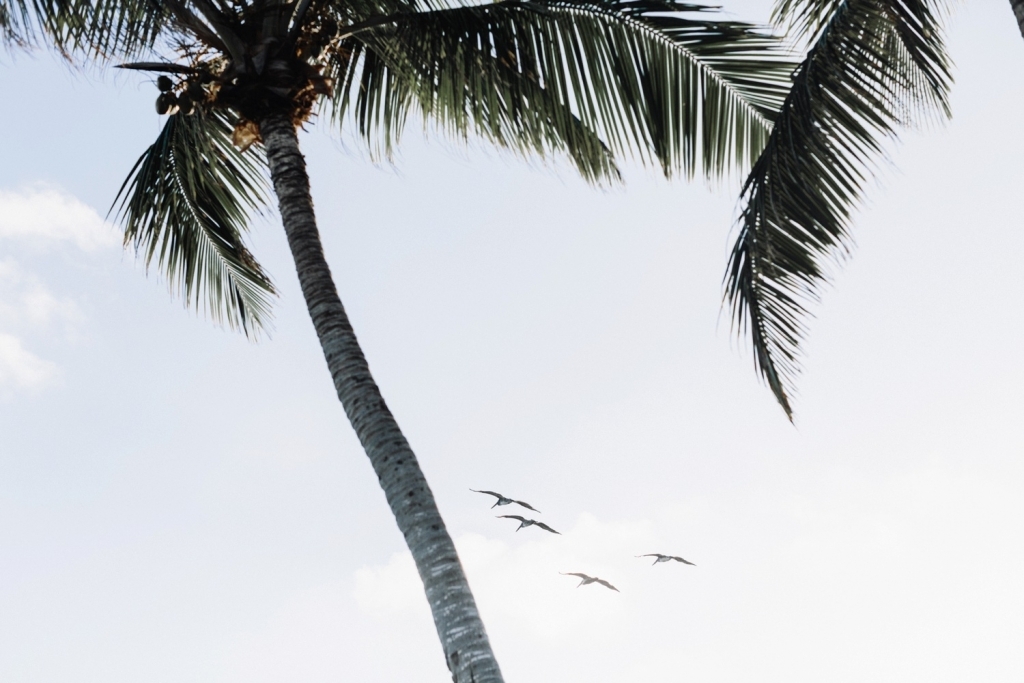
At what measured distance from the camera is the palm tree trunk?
14.2ft

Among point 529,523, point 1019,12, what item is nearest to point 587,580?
point 529,523

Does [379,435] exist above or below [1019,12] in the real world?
below

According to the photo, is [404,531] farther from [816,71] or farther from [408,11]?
[408,11]

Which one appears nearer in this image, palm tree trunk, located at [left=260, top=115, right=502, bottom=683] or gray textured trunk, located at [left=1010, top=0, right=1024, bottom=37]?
gray textured trunk, located at [left=1010, top=0, right=1024, bottom=37]

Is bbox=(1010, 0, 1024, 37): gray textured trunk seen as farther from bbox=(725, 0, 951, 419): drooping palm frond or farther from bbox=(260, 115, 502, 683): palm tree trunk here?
bbox=(260, 115, 502, 683): palm tree trunk

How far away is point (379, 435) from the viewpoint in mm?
4867

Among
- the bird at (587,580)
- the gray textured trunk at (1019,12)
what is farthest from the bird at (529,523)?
the gray textured trunk at (1019,12)

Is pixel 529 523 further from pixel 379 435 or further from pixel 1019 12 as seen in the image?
pixel 1019 12

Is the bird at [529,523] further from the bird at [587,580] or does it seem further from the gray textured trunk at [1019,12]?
the gray textured trunk at [1019,12]

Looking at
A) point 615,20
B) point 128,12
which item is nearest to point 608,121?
point 615,20

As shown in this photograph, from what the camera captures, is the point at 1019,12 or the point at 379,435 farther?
the point at 379,435

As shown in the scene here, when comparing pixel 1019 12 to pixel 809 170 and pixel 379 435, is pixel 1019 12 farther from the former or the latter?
pixel 379 435

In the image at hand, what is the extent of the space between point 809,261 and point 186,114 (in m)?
3.90

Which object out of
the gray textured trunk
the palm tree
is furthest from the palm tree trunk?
the gray textured trunk
